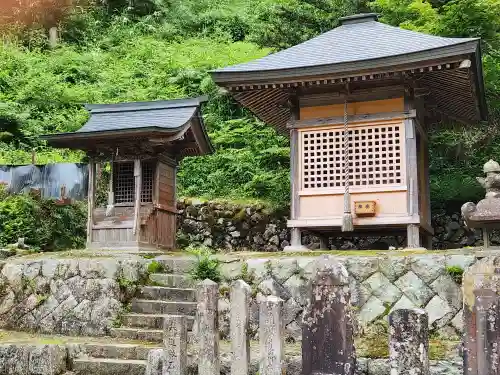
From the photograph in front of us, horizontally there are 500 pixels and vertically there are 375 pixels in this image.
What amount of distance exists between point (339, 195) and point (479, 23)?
6879 millimetres

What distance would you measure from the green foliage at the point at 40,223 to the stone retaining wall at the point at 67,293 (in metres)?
4.18

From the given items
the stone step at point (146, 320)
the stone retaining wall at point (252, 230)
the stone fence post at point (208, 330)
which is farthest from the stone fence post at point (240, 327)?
the stone retaining wall at point (252, 230)

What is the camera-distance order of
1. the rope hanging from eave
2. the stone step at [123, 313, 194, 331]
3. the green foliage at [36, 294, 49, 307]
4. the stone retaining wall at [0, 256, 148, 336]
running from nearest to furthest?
the stone step at [123, 313, 194, 331]
the stone retaining wall at [0, 256, 148, 336]
the green foliage at [36, 294, 49, 307]
the rope hanging from eave

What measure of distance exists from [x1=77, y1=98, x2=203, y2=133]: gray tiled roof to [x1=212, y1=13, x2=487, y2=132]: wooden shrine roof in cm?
179

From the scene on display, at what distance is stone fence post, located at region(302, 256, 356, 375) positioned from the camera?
4207 mm

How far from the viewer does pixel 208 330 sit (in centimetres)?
539

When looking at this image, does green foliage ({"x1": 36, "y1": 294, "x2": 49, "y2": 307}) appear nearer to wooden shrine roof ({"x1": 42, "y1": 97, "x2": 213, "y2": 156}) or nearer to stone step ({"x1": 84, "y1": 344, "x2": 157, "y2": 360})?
stone step ({"x1": 84, "y1": 344, "x2": 157, "y2": 360})

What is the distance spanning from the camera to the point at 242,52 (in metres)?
26.9

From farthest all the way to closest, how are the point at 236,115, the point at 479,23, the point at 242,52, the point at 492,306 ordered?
the point at 242,52, the point at 236,115, the point at 479,23, the point at 492,306

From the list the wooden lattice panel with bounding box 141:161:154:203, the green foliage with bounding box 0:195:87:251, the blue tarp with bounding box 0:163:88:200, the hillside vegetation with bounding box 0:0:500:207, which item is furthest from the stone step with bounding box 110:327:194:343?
the blue tarp with bounding box 0:163:88:200

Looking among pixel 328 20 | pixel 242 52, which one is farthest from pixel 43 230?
pixel 242 52

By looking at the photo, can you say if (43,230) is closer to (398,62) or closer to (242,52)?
(398,62)

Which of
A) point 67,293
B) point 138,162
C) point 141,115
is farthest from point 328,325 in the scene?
point 141,115

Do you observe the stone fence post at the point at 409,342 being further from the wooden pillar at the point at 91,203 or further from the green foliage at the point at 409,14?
the green foliage at the point at 409,14
